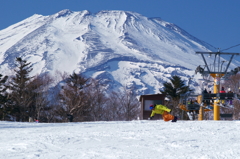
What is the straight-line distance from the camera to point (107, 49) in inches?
5832

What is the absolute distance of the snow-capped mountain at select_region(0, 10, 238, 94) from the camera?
134m

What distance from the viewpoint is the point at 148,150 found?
338 inches

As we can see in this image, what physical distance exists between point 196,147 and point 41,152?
3.24m

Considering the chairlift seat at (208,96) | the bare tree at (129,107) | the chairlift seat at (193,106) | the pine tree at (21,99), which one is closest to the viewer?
the chairlift seat at (208,96)

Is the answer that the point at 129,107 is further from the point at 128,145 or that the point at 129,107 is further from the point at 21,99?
the point at 128,145

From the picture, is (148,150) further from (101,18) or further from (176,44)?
(101,18)

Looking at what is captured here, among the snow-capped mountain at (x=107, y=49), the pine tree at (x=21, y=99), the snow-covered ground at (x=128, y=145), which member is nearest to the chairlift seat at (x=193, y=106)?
the snow-covered ground at (x=128, y=145)

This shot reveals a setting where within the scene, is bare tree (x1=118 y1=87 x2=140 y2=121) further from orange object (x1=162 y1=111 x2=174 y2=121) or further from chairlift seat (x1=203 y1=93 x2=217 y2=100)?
orange object (x1=162 y1=111 x2=174 y2=121)

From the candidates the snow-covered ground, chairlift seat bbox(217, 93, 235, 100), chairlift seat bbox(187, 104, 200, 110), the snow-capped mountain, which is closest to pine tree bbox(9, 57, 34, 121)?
chairlift seat bbox(187, 104, 200, 110)

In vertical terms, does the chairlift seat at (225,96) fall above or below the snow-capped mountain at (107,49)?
below

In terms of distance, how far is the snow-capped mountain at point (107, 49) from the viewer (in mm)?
133750

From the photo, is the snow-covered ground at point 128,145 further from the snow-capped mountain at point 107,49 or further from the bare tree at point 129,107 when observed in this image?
the snow-capped mountain at point 107,49

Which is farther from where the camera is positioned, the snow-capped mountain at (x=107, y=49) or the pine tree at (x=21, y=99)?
the snow-capped mountain at (x=107, y=49)

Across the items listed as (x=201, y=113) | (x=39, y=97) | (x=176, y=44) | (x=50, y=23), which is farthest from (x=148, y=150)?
(x=50, y=23)
